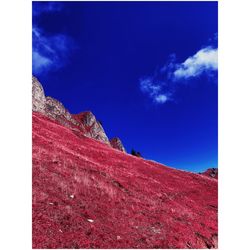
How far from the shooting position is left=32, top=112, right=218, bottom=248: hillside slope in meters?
12.1

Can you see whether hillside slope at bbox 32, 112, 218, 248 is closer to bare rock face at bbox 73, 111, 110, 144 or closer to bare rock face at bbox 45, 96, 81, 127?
bare rock face at bbox 45, 96, 81, 127

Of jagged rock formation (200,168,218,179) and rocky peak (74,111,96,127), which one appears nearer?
rocky peak (74,111,96,127)

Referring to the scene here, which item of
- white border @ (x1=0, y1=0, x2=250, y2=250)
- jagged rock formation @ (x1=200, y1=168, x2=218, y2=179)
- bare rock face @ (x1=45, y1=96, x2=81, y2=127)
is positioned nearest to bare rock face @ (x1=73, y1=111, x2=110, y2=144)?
bare rock face @ (x1=45, y1=96, x2=81, y2=127)

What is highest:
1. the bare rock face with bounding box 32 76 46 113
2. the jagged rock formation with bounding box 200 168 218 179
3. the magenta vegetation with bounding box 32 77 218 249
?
the jagged rock formation with bounding box 200 168 218 179

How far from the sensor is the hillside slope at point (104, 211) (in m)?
12.1

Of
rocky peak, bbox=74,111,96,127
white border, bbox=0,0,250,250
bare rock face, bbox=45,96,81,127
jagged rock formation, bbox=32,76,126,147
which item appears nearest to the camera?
white border, bbox=0,0,250,250

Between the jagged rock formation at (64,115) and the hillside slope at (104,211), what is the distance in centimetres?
6495

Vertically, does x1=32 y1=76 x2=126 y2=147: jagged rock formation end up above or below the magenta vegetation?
above

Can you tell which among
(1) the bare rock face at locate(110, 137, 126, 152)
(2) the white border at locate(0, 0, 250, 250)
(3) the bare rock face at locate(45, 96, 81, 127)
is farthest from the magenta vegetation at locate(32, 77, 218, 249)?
(1) the bare rock face at locate(110, 137, 126, 152)

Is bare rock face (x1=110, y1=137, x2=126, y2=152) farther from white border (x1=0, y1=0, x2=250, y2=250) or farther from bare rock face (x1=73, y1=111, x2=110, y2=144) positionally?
white border (x1=0, y1=0, x2=250, y2=250)

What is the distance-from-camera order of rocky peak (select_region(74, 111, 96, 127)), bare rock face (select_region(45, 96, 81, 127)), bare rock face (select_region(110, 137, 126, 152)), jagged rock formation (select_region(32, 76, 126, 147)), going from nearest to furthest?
jagged rock formation (select_region(32, 76, 126, 147))
bare rock face (select_region(45, 96, 81, 127))
rocky peak (select_region(74, 111, 96, 127))
bare rock face (select_region(110, 137, 126, 152))
